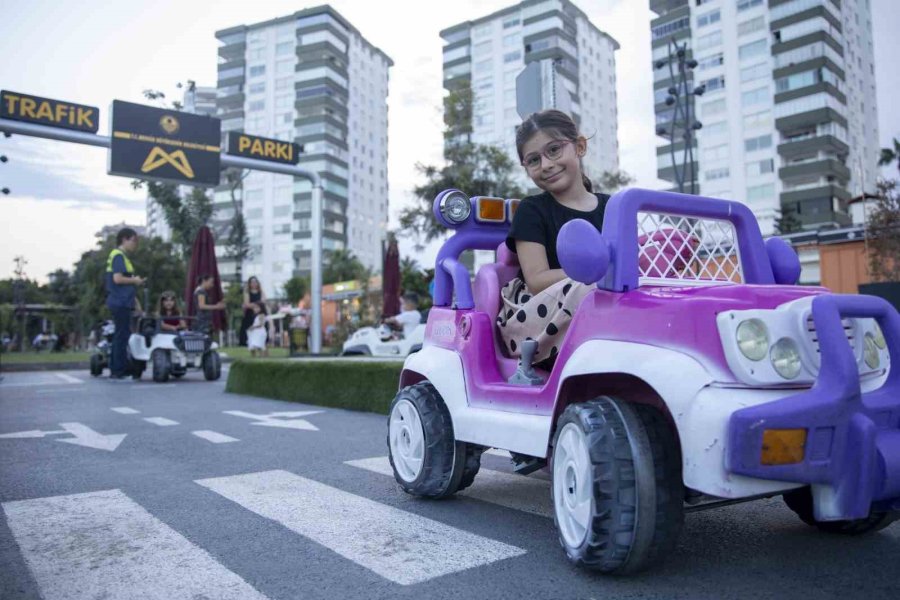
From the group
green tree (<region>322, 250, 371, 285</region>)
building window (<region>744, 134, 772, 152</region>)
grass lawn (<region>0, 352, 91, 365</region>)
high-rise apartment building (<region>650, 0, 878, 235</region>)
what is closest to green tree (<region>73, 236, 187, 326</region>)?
grass lawn (<region>0, 352, 91, 365</region>)

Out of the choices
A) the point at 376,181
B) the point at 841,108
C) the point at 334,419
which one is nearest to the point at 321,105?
the point at 376,181

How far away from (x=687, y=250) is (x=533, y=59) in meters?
84.9

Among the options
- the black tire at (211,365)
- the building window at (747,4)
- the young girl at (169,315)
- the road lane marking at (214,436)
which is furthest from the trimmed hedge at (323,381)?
the building window at (747,4)

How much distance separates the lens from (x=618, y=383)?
2414 millimetres

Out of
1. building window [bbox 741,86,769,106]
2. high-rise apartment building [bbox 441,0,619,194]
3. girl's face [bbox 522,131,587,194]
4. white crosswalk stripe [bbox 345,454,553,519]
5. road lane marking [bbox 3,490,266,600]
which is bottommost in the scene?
white crosswalk stripe [bbox 345,454,553,519]

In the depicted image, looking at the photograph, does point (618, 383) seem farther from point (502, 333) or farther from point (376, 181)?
point (376, 181)

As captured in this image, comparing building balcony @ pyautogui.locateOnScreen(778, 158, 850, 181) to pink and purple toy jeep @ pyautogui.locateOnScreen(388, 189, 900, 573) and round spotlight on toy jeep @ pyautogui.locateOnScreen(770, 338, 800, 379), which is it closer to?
pink and purple toy jeep @ pyautogui.locateOnScreen(388, 189, 900, 573)

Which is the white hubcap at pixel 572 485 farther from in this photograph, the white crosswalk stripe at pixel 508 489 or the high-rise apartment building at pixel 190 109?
the high-rise apartment building at pixel 190 109

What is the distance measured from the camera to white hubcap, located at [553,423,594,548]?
7.18 feet

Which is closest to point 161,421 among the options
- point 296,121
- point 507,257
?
point 507,257

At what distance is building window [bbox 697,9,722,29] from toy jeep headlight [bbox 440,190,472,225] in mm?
65980

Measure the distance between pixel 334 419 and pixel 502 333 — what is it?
407 cm

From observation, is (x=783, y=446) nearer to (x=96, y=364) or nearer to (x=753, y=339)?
(x=753, y=339)

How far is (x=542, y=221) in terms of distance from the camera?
9.84 ft
